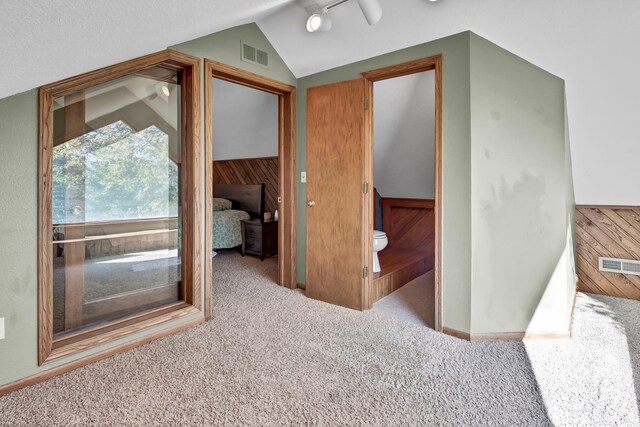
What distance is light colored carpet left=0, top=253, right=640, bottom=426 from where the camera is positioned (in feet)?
5.16

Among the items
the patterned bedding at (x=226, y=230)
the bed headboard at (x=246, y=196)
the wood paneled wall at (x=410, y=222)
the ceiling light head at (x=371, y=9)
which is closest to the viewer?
the ceiling light head at (x=371, y=9)

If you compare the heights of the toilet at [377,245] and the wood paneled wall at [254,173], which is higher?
the wood paneled wall at [254,173]

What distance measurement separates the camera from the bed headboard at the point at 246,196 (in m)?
5.36

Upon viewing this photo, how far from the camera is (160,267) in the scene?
253 cm

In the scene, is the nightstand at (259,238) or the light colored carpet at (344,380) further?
the nightstand at (259,238)

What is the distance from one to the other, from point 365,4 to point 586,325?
9.10ft

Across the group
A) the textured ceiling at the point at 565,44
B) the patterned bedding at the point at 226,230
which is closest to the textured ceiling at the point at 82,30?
the textured ceiling at the point at 565,44

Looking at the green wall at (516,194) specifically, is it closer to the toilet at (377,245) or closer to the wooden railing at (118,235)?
the toilet at (377,245)

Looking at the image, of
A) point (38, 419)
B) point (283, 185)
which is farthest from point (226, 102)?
point (38, 419)

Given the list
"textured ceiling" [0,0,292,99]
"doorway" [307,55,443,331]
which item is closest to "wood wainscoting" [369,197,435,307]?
"doorway" [307,55,443,331]

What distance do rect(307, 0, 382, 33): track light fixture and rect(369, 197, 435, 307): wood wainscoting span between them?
2232 millimetres

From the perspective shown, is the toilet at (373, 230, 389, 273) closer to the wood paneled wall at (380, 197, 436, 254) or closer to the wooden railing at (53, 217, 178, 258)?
the wood paneled wall at (380, 197, 436, 254)

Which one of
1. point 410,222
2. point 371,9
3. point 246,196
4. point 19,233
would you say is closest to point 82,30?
point 19,233

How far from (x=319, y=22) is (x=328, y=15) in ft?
0.50
